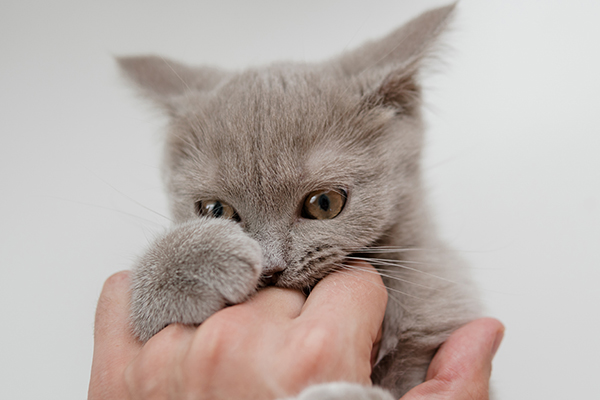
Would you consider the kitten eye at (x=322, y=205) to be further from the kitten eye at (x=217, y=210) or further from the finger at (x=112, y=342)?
the finger at (x=112, y=342)

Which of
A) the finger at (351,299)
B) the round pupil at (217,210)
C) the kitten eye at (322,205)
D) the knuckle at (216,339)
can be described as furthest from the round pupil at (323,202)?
the knuckle at (216,339)

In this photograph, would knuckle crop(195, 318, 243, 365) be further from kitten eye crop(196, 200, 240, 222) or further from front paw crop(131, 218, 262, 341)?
kitten eye crop(196, 200, 240, 222)

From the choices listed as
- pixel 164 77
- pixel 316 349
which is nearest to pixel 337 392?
pixel 316 349

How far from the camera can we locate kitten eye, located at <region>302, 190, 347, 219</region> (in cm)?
96

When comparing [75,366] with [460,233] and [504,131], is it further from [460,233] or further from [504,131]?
[504,131]

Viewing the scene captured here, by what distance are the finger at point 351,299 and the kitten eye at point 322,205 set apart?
0.45 ft

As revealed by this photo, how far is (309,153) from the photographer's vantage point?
98 cm

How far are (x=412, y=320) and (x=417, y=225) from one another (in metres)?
0.26

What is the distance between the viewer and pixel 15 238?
62.1 inches

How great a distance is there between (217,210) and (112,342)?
384mm

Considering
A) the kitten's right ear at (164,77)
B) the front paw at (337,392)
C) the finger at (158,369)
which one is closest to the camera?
the front paw at (337,392)

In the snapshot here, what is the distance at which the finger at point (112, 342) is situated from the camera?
855 mm

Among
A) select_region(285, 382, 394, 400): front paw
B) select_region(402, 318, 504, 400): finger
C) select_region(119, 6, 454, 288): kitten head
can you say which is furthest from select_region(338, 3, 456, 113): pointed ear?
select_region(285, 382, 394, 400): front paw

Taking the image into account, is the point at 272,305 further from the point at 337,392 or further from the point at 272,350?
the point at 337,392
